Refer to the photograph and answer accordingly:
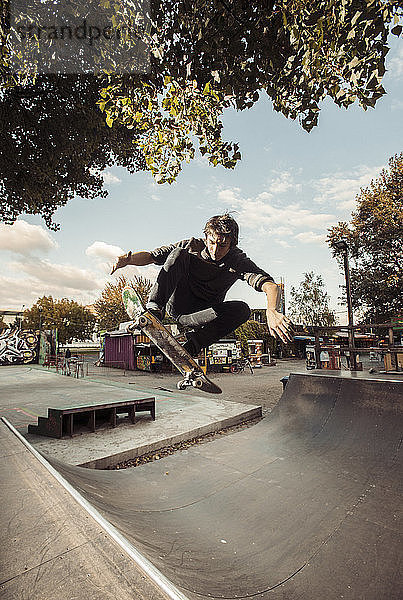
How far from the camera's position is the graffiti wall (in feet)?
97.5

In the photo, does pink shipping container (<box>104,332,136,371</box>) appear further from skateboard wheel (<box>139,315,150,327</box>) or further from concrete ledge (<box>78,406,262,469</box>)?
skateboard wheel (<box>139,315,150,327</box>)

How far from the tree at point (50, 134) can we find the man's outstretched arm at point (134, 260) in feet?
13.6

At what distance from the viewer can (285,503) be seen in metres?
3.30

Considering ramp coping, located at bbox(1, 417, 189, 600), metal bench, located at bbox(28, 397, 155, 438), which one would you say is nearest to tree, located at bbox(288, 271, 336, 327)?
metal bench, located at bbox(28, 397, 155, 438)

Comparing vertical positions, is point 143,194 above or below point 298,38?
below

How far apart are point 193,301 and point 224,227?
3.28 ft

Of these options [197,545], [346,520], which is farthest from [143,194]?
[346,520]

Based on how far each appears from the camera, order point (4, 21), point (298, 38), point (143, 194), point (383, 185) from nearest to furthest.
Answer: point (298, 38) < point (4, 21) < point (143, 194) < point (383, 185)

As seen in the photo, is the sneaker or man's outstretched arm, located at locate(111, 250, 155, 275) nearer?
the sneaker

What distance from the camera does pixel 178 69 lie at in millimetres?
3855

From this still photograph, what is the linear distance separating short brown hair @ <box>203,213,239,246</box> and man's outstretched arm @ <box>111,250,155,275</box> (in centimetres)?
81

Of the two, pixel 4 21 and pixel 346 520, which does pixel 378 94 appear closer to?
pixel 346 520

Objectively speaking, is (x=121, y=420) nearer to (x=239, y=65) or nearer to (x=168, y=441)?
(x=168, y=441)

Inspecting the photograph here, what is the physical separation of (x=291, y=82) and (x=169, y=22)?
6.12 ft
